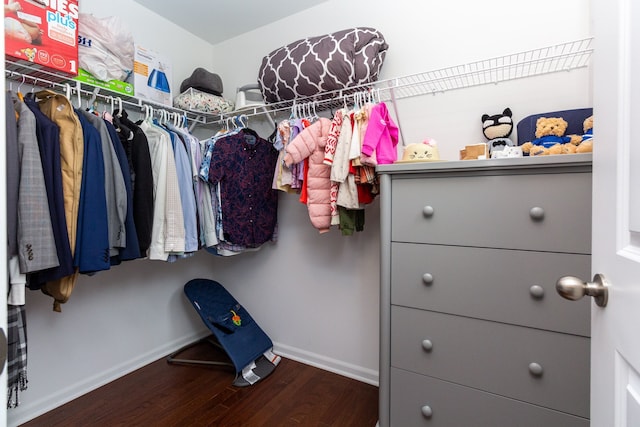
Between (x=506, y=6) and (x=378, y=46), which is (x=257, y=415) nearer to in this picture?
(x=378, y=46)

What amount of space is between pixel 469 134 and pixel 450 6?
0.66 m

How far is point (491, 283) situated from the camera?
1.08m

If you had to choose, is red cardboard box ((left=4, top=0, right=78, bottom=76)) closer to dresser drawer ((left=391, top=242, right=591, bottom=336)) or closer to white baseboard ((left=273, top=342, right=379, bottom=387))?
dresser drawer ((left=391, top=242, right=591, bottom=336))

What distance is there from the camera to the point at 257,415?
160 centimetres

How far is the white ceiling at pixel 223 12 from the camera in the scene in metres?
1.96

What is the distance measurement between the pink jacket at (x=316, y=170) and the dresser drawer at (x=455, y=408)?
31.1 inches

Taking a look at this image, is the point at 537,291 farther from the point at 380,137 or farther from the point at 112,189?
the point at 112,189

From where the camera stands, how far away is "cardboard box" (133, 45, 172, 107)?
5.91ft

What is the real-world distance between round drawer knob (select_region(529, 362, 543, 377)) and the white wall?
923 mm

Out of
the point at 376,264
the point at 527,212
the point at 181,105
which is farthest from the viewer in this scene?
the point at 181,105

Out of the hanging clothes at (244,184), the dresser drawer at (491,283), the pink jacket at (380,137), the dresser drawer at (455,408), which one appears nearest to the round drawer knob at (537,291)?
the dresser drawer at (491,283)

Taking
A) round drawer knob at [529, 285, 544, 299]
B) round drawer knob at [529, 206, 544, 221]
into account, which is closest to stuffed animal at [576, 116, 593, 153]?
round drawer knob at [529, 206, 544, 221]

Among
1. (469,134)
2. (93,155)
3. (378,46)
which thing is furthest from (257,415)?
(378,46)

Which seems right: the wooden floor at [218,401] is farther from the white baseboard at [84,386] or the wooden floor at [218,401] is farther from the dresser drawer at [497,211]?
the dresser drawer at [497,211]
